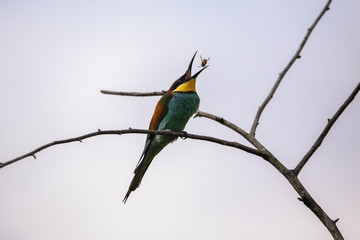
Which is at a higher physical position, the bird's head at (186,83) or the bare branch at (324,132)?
the bird's head at (186,83)

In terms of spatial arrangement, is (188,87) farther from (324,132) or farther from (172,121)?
(324,132)

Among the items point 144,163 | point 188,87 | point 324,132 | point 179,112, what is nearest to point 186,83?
point 188,87

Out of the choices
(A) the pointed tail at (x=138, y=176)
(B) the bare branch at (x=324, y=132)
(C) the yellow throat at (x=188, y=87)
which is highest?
(C) the yellow throat at (x=188, y=87)

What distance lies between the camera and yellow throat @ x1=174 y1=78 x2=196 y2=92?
14.6ft

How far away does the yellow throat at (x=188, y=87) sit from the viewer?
4453 mm

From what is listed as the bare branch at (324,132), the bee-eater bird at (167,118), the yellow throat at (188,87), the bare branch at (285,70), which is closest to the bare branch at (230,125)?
the bare branch at (285,70)

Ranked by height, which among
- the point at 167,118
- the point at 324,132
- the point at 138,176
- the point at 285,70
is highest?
the point at 285,70

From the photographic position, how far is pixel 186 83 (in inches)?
180

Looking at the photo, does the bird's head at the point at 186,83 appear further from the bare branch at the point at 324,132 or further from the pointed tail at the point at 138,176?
the bare branch at the point at 324,132

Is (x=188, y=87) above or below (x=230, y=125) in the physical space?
above

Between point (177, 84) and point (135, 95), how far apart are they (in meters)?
1.76

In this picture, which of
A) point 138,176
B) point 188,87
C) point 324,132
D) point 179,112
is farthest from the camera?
point 188,87

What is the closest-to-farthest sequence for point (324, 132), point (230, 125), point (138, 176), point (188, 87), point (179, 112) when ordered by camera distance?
1. point (324, 132)
2. point (230, 125)
3. point (138, 176)
4. point (179, 112)
5. point (188, 87)

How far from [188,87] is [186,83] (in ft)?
0.32
